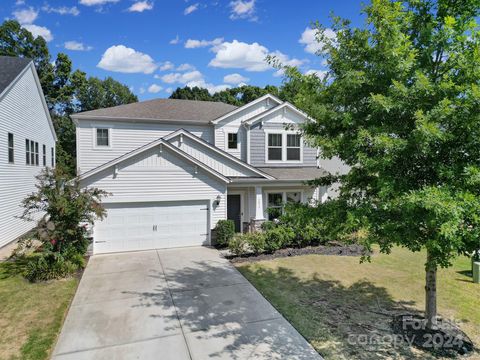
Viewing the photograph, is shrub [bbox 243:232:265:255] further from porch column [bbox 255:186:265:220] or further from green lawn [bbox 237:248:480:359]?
porch column [bbox 255:186:265:220]

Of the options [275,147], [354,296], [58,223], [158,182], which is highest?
[275,147]

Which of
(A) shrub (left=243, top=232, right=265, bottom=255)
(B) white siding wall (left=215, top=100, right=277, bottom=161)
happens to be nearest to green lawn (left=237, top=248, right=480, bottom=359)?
(A) shrub (left=243, top=232, right=265, bottom=255)

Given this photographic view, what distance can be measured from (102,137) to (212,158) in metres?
5.94

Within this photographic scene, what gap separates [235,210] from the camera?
1517 cm

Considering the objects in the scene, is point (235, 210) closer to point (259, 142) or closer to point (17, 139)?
point (259, 142)

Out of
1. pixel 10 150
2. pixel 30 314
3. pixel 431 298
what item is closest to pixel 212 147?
pixel 10 150

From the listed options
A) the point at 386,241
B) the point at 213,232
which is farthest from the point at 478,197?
the point at 213,232

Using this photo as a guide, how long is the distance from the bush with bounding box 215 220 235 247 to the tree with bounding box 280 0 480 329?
7.65m

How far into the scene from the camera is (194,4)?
12422 millimetres

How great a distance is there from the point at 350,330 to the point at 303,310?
1.17m

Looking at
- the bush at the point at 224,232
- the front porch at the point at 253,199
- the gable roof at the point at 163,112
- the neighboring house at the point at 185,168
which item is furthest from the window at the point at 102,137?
the bush at the point at 224,232

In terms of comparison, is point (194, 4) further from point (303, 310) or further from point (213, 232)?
point (303, 310)

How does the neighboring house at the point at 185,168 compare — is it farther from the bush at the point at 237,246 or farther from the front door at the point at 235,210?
the bush at the point at 237,246

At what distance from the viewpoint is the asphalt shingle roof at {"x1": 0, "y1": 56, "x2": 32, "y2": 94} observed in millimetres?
13083
